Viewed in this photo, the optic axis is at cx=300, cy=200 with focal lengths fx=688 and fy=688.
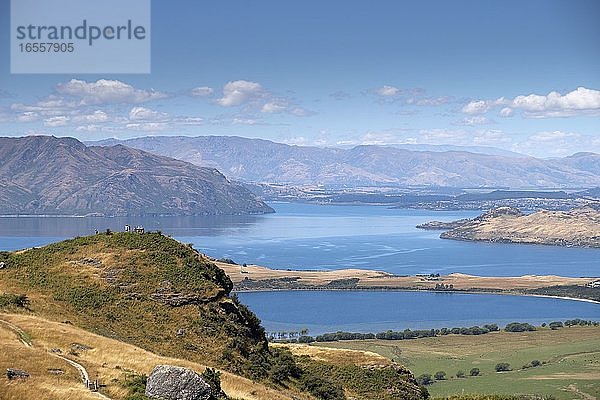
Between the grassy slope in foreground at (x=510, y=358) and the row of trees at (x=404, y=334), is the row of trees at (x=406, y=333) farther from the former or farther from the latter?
the grassy slope in foreground at (x=510, y=358)

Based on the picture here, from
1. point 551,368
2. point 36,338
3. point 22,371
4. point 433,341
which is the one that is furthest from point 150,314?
point 433,341

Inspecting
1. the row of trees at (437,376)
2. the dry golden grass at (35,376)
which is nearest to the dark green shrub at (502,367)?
the row of trees at (437,376)

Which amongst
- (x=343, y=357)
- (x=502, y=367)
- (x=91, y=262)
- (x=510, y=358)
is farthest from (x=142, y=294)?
(x=510, y=358)

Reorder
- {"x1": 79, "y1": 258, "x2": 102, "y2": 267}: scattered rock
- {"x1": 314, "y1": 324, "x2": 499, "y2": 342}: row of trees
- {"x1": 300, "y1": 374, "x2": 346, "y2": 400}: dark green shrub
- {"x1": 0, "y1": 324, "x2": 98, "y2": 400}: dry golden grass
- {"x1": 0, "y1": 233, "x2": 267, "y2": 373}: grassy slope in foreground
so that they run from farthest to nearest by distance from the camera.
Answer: {"x1": 314, "y1": 324, "x2": 499, "y2": 342}: row of trees, {"x1": 79, "y1": 258, "x2": 102, "y2": 267}: scattered rock, {"x1": 300, "y1": 374, "x2": 346, "y2": 400}: dark green shrub, {"x1": 0, "y1": 233, "x2": 267, "y2": 373}: grassy slope in foreground, {"x1": 0, "y1": 324, "x2": 98, "y2": 400}: dry golden grass

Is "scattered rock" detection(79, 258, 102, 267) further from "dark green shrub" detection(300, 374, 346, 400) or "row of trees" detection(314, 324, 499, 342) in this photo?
"row of trees" detection(314, 324, 499, 342)

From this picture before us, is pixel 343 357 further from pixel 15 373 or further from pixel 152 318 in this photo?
pixel 15 373

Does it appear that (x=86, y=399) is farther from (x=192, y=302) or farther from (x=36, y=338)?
(x=192, y=302)

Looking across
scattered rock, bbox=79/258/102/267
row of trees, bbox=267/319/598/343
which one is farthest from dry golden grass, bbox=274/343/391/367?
row of trees, bbox=267/319/598/343
